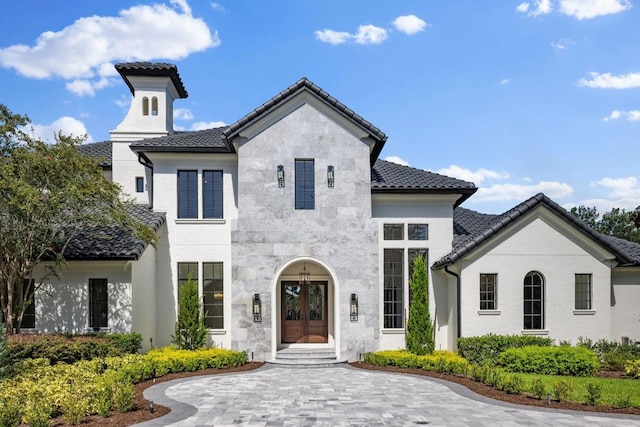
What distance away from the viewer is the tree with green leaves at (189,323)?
18.8m

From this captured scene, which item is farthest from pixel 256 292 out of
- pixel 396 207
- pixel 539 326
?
pixel 539 326

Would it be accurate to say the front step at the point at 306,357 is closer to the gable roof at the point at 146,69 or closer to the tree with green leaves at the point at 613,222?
the gable roof at the point at 146,69

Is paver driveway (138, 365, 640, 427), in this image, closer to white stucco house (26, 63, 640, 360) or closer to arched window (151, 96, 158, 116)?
white stucco house (26, 63, 640, 360)

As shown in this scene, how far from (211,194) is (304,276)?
5165mm

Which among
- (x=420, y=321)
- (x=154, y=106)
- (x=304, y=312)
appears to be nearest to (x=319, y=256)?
(x=304, y=312)

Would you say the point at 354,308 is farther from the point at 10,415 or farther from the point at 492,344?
the point at 10,415

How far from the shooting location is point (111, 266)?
735 inches

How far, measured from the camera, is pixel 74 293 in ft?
61.5

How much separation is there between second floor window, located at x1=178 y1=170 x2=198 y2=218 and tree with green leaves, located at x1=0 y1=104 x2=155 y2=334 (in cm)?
312

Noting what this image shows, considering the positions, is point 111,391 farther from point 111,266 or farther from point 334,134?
point 334,134

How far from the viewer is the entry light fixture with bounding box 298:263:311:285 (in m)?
21.5

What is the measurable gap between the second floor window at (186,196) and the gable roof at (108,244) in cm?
104

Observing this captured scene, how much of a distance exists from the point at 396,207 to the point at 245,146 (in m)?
6.70

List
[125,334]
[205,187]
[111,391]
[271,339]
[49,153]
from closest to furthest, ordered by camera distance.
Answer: [111,391]
[49,153]
[125,334]
[271,339]
[205,187]
